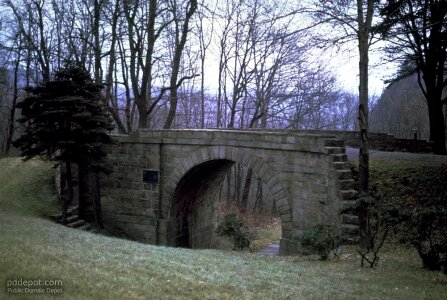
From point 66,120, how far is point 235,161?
5.23 metres

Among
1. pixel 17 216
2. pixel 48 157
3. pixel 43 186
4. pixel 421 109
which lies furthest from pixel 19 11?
pixel 421 109

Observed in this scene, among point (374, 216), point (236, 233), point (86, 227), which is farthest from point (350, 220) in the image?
point (86, 227)

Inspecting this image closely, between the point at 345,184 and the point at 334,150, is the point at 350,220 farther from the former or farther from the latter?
the point at 334,150

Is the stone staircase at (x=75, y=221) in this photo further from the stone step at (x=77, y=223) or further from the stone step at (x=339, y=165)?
the stone step at (x=339, y=165)

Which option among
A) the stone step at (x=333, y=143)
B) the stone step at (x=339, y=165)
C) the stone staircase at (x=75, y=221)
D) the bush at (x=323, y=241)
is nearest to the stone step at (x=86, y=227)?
the stone staircase at (x=75, y=221)

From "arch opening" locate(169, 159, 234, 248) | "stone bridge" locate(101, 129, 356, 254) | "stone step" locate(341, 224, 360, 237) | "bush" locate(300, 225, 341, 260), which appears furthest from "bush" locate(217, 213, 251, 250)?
"bush" locate(300, 225, 341, 260)

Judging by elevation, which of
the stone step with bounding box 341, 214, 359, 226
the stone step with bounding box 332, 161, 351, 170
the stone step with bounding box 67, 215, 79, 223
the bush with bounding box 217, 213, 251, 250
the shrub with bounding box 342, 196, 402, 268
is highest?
the stone step with bounding box 332, 161, 351, 170

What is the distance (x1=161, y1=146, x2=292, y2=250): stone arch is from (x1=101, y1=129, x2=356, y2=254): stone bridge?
0.09ft

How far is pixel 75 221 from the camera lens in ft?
49.9

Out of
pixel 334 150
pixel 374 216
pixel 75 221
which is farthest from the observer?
pixel 75 221

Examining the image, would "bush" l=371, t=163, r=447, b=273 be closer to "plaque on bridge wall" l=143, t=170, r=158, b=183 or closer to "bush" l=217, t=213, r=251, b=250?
"bush" l=217, t=213, r=251, b=250

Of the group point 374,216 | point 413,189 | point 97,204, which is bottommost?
point 97,204

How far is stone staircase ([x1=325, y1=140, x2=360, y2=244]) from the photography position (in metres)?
10.6

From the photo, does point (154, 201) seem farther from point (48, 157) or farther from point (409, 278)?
point (409, 278)
